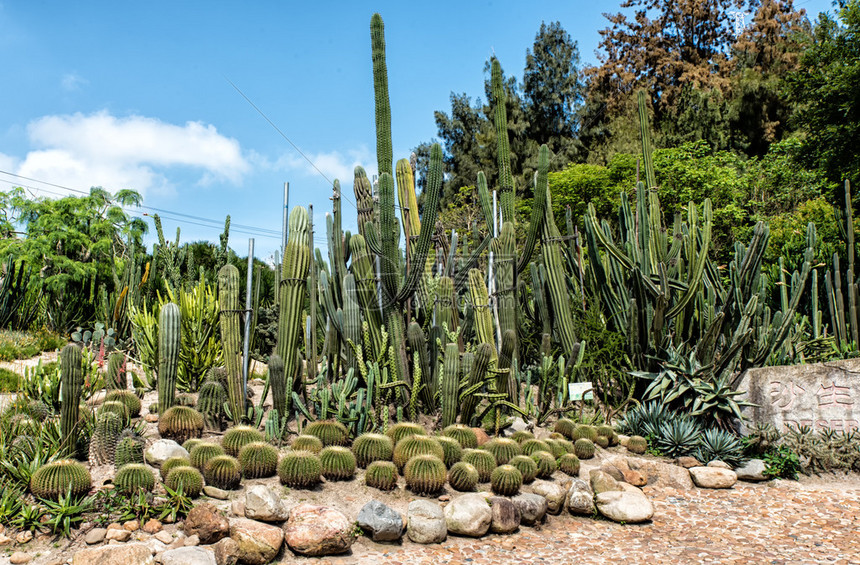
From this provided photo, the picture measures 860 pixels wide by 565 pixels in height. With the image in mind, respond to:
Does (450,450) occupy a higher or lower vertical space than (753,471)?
higher

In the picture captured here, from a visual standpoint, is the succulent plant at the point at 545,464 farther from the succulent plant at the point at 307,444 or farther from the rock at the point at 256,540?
the rock at the point at 256,540

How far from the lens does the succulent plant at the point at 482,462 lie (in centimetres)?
543

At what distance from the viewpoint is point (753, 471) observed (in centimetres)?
639

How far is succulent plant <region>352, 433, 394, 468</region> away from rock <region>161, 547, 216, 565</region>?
1.71 metres

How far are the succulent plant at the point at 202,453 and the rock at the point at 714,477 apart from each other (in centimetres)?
444

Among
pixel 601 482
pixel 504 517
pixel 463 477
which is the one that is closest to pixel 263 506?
pixel 463 477

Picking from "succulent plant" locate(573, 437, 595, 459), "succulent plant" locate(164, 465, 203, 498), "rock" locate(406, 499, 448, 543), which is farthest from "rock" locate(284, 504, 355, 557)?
"succulent plant" locate(573, 437, 595, 459)

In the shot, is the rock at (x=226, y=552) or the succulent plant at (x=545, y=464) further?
the succulent plant at (x=545, y=464)

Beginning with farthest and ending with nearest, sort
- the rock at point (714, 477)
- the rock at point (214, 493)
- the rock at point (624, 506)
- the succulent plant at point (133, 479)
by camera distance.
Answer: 1. the rock at point (714, 477)
2. the rock at point (624, 506)
3. the rock at point (214, 493)
4. the succulent plant at point (133, 479)

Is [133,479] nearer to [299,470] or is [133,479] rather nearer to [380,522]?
→ [299,470]

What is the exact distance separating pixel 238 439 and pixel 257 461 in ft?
1.44

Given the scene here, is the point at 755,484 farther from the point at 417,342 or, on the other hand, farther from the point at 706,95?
the point at 706,95

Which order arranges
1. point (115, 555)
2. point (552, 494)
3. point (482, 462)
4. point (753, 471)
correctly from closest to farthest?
point (115, 555) → point (552, 494) → point (482, 462) → point (753, 471)

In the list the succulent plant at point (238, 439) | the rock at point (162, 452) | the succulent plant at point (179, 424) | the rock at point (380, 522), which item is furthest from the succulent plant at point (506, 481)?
the succulent plant at point (179, 424)
